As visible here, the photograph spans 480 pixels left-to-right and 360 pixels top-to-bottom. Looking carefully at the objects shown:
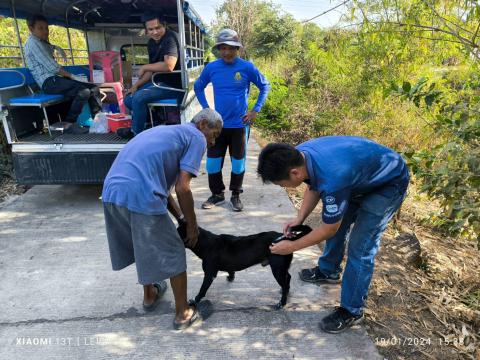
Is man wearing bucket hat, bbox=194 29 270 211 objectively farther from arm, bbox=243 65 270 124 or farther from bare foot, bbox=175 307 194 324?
bare foot, bbox=175 307 194 324

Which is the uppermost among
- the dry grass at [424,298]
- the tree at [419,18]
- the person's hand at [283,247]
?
the tree at [419,18]

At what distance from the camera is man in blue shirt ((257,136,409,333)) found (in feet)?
6.68

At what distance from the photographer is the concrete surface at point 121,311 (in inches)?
92.4

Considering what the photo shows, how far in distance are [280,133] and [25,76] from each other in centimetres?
529

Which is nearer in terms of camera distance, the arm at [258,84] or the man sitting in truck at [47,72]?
the arm at [258,84]

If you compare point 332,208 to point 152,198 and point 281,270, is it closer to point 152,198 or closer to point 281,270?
point 281,270

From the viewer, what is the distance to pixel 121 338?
2.44 m

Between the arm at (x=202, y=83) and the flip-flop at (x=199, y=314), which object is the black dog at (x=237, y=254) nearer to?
the flip-flop at (x=199, y=314)

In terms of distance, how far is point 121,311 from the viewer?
269 centimetres

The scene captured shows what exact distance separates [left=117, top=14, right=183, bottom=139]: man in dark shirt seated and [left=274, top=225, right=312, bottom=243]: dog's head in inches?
109

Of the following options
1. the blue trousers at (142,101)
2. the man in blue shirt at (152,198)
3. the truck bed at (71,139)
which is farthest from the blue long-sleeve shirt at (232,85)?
the man in blue shirt at (152,198)

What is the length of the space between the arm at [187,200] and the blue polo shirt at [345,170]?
0.77m

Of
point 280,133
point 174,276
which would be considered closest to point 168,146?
point 174,276

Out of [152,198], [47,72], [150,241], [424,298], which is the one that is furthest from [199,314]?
[47,72]
